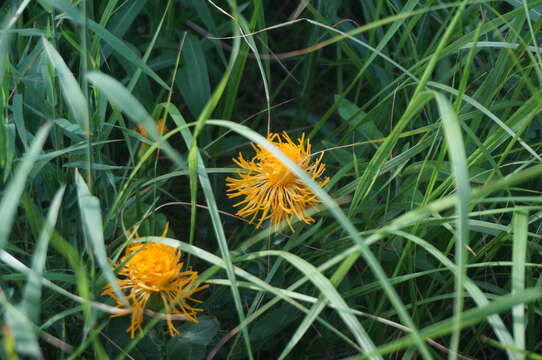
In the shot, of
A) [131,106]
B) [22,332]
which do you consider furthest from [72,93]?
[22,332]

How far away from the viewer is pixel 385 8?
1210 millimetres

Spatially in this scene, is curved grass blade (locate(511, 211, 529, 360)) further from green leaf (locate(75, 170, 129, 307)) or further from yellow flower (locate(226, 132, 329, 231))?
green leaf (locate(75, 170, 129, 307))

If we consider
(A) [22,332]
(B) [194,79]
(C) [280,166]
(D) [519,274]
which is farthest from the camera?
(B) [194,79]

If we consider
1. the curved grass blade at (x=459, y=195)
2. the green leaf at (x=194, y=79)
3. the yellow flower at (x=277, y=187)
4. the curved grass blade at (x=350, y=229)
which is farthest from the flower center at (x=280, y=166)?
the green leaf at (x=194, y=79)

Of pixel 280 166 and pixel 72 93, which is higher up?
pixel 72 93

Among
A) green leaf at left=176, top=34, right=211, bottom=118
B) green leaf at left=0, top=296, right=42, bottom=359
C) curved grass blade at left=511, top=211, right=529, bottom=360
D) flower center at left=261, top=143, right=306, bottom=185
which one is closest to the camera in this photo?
green leaf at left=0, top=296, right=42, bottom=359

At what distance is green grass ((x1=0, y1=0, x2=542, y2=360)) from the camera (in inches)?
24.6

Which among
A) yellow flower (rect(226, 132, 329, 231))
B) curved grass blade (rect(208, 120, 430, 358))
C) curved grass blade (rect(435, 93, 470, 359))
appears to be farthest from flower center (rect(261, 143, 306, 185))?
curved grass blade (rect(435, 93, 470, 359))

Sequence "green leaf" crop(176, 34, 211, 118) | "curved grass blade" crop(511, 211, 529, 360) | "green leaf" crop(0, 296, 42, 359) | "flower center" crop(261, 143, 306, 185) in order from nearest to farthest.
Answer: "green leaf" crop(0, 296, 42, 359), "curved grass blade" crop(511, 211, 529, 360), "flower center" crop(261, 143, 306, 185), "green leaf" crop(176, 34, 211, 118)

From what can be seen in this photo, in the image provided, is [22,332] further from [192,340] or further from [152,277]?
[192,340]

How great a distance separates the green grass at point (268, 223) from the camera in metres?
0.62

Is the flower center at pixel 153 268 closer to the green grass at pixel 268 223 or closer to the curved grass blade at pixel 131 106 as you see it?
the green grass at pixel 268 223

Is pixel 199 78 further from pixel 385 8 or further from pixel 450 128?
pixel 450 128

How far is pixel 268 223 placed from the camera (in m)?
0.90
